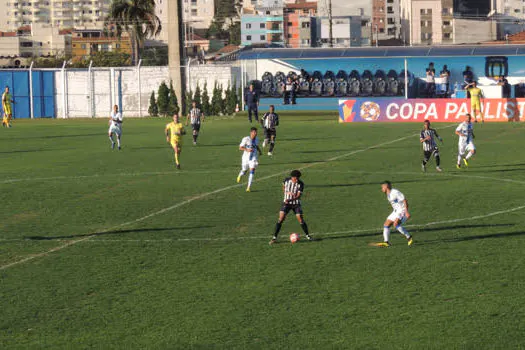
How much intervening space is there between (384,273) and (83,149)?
29.5 meters

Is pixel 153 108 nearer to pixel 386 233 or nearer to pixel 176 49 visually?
pixel 176 49

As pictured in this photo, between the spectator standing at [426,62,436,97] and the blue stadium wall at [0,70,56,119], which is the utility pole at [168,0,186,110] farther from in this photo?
the spectator standing at [426,62,436,97]

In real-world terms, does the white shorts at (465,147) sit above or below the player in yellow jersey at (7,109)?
below

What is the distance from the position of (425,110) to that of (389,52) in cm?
1380

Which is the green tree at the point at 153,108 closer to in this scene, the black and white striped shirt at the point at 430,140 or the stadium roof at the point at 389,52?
the stadium roof at the point at 389,52

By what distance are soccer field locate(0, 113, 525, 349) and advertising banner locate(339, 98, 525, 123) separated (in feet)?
62.9

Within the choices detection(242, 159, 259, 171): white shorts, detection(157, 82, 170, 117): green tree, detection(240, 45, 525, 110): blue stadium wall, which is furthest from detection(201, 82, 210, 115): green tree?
detection(242, 159, 259, 171): white shorts

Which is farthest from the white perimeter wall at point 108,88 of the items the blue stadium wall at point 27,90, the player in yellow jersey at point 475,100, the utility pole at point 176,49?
the player in yellow jersey at point 475,100

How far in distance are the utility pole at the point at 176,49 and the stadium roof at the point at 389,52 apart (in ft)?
16.9

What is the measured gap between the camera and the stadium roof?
70.9 m

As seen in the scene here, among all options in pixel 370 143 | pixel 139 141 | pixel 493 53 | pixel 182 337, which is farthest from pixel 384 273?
pixel 493 53

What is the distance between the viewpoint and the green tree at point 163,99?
74312mm

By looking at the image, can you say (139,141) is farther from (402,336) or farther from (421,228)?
(402,336)

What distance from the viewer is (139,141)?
50156mm
